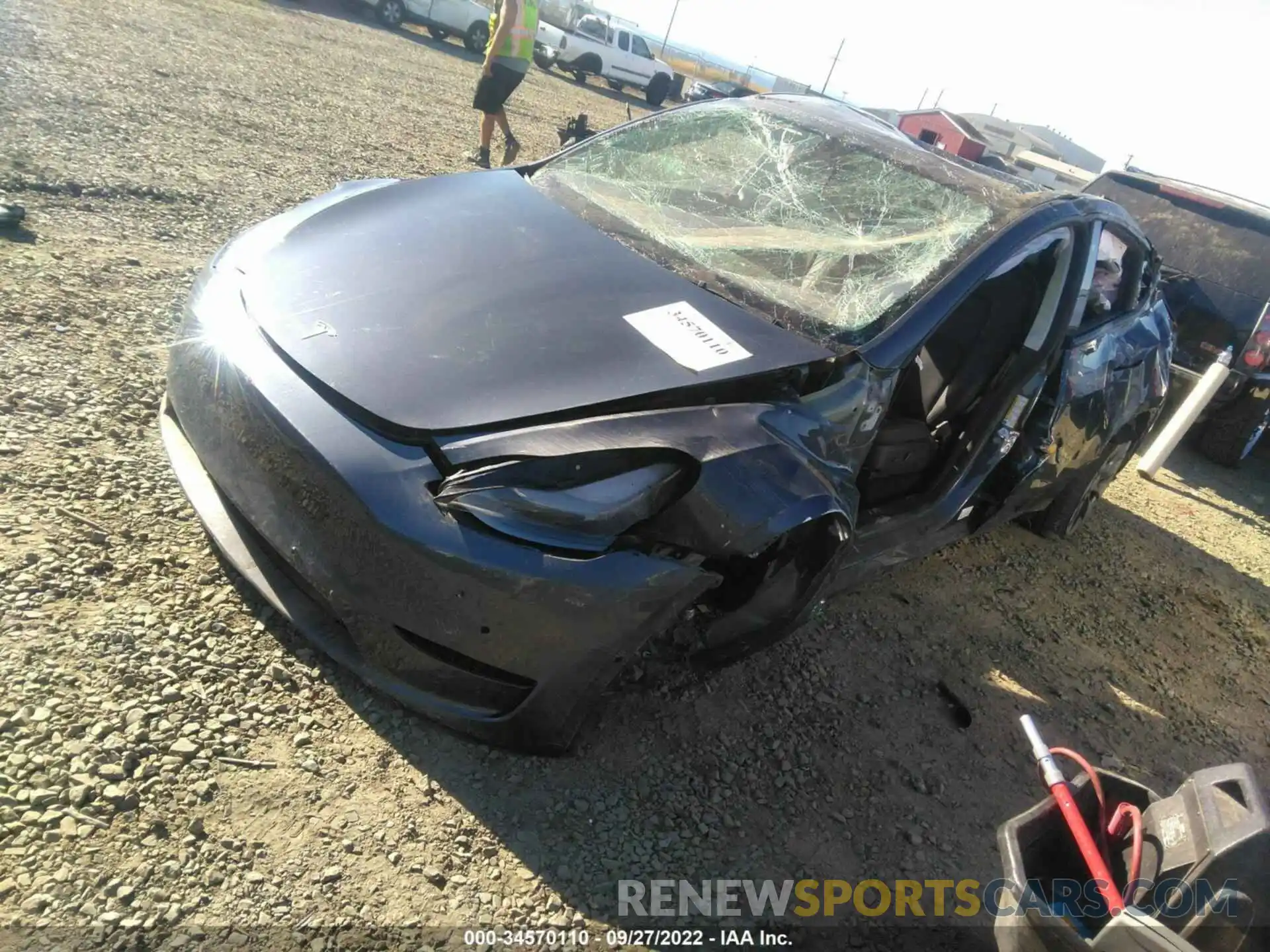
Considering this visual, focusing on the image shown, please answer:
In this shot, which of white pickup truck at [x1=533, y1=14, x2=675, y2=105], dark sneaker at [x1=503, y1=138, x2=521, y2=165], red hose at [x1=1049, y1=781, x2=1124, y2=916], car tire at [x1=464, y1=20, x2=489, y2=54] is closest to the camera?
red hose at [x1=1049, y1=781, x2=1124, y2=916]

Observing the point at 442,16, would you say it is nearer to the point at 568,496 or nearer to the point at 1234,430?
the point at 1234,430

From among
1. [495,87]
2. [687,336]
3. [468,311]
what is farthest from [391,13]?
[687,336]

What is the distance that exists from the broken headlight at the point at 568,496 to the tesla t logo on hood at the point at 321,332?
0.64m

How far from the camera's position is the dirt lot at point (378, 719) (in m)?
1.71

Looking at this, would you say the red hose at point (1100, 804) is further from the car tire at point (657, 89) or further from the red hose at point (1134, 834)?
the car tire at point (657, 89)

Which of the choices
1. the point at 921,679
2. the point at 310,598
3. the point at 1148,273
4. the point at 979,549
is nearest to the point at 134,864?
the point at 310,598

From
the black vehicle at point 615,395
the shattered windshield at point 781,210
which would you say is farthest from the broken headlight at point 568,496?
the shattered windshield at point 781,210

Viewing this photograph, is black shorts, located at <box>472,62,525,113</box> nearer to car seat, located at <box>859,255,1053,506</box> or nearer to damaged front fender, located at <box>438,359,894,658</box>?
car seat, located at <box>859,255,1053,506</box>

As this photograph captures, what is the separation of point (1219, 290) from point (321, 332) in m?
6.56

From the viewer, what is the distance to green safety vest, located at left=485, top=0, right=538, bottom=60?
281 inches

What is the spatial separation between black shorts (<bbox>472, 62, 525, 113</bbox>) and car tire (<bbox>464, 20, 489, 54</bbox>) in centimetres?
1405

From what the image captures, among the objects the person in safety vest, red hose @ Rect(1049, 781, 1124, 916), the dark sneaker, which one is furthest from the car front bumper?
the dark sneaker

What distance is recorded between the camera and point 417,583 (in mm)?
1808

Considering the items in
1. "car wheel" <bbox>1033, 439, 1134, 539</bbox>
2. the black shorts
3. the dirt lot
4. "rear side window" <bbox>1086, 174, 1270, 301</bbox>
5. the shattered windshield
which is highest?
"rear side window" <bbox>1086, 174, 1270, 301</bbox>
